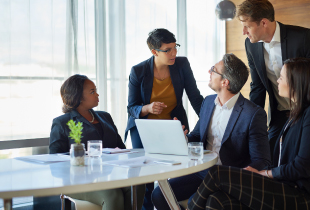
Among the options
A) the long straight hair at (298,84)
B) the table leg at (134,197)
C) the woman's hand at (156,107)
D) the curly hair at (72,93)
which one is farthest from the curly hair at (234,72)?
the curly hair at (72,93)

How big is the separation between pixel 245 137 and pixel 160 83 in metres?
1.00

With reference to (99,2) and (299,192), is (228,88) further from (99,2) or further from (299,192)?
(99,2)

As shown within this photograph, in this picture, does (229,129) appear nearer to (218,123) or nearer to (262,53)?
(218,123)

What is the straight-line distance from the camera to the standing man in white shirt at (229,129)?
2115 millimetres

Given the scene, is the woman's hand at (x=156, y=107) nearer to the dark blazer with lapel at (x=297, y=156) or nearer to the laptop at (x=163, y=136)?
the laptop at (x=163, y=136)

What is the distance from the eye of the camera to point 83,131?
250 cm

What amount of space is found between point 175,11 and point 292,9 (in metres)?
1.70

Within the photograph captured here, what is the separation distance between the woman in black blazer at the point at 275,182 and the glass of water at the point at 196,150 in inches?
4.6

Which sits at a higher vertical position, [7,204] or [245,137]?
[245,137]

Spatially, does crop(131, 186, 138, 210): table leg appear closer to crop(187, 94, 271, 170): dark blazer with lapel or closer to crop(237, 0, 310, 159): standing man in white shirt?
crop(187, 94, 271, 170): dark blazer with lapel

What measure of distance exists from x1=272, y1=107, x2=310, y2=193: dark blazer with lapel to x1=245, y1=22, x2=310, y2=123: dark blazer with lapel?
87 centimetres

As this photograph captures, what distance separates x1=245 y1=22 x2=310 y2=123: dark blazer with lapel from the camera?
2564 millimetres

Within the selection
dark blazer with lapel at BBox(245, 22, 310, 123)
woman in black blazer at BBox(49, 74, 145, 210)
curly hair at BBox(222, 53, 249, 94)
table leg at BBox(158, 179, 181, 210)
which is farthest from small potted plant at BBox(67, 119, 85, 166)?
dark blazer with lapel at BBox(245, 22, 310, 123)

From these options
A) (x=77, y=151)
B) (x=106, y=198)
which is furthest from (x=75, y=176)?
(x=106, y=198)
